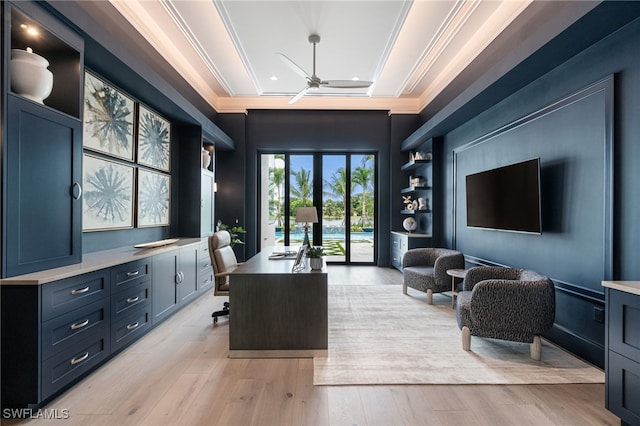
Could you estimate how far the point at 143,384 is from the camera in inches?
82.2

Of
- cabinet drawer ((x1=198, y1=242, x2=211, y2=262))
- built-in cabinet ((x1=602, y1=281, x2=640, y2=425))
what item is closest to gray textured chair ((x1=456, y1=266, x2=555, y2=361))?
built-in cabinet ((x1=602, y1=281, x2=640, y2=425))

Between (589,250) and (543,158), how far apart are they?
974mm

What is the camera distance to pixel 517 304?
241 cm

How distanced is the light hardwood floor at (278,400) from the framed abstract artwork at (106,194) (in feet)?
4.52

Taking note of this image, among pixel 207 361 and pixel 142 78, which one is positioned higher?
pixel 142 78

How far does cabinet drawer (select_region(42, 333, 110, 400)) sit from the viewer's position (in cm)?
183

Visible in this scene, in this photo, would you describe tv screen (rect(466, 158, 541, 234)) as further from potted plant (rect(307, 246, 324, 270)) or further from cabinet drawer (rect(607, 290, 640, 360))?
potted plant (rect(307, 246, 324, 270))

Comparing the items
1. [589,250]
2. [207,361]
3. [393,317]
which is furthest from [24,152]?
[589,250]

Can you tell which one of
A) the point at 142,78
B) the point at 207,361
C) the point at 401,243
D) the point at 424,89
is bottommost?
the point at 207,361

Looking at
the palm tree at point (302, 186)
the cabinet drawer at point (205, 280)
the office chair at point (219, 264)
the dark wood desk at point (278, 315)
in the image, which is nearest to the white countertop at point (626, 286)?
the dark wood desk at point (278, 315)

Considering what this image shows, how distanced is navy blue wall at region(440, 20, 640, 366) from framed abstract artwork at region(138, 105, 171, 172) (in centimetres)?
434

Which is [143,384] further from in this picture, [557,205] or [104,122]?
[557,205]

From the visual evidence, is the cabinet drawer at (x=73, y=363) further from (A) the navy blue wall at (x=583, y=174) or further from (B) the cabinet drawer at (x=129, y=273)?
(A) the navy blue wall at (x=583, y=174)

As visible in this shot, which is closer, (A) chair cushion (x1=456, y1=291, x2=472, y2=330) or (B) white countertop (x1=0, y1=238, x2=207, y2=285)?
(B) white countertop (x1=0, y1=238, x2=207, y2=285)
